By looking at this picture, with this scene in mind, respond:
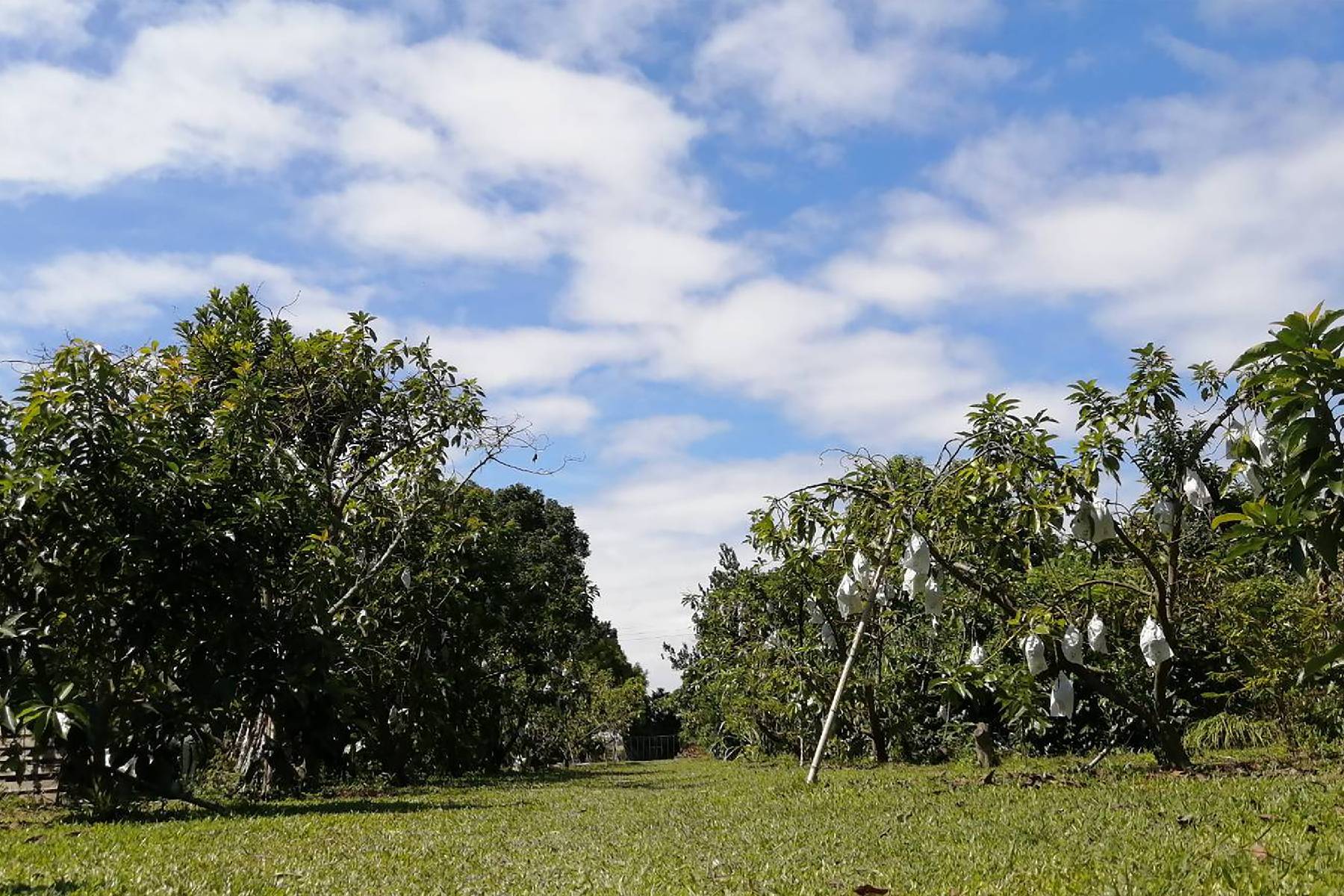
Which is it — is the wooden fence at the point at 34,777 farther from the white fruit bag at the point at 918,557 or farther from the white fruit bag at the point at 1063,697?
the white fruit bag at the point at 1063,697

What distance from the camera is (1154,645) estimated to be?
824 cm

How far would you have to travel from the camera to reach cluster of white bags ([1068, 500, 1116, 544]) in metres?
7.78

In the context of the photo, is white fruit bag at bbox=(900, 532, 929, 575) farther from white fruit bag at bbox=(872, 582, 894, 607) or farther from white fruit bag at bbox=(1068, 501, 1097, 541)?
white fruit bag at bbox=(872, 582, 894, 607)

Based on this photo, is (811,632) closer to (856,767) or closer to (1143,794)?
(856,767)

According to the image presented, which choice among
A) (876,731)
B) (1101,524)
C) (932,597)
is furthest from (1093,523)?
(876,731)

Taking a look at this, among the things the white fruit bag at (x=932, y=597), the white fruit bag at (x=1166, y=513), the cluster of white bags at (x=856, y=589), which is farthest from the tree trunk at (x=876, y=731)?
the white fruit bag at (x=1166, y=513)

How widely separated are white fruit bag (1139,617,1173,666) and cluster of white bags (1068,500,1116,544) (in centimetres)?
94

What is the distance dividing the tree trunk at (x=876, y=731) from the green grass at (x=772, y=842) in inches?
169

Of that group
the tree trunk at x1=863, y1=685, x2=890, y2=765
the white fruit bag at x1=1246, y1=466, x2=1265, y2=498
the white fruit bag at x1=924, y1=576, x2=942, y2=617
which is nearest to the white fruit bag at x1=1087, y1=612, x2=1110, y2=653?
the white fruit bag at x1=924, y1=576, x2=942, y2=617

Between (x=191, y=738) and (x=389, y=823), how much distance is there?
3.21 metres

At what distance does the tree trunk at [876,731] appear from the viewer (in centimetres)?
1404

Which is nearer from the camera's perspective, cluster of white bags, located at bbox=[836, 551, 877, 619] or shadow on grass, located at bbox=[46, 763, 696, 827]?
shadow on grass, located at bbox=[46, 763, 696, 827]

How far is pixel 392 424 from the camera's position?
45.3 feet

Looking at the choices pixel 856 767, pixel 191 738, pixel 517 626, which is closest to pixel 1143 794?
pixel 856 767
